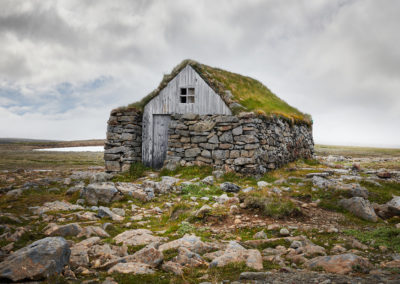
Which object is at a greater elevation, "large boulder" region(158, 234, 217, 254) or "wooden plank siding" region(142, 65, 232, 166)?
"wooden plank siding" region(142, 65, 232, 166)

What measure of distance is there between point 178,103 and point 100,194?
7024 millimetres

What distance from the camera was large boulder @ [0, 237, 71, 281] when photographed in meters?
3.48

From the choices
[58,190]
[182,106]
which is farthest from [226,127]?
[58,190]

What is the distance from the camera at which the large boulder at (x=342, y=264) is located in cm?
375

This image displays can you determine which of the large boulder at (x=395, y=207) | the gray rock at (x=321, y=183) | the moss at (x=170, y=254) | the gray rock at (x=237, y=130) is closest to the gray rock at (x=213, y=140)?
the gray rock at (x=237, y=130)

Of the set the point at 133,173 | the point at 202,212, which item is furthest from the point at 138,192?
the point at 133,173

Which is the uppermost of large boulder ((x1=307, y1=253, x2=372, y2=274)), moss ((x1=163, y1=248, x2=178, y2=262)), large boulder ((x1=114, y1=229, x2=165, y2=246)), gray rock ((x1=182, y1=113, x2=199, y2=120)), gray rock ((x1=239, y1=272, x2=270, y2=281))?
gray rock ((x1=182, y1=113, x2=199, y2=120))

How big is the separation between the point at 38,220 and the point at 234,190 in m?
6.15

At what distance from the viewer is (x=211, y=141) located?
521 inches

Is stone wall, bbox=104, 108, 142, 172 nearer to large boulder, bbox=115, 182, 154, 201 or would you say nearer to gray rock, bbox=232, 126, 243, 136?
large boulder, bbox=115, 182, 154, 201

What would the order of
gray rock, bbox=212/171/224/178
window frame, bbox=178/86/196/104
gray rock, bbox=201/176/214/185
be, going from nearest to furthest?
gray rock, bbox=201/176/214/185 < gray rock, bbox=212/171/224/178 < window frame, bbox=178/86/196/104

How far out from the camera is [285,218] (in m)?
6.80

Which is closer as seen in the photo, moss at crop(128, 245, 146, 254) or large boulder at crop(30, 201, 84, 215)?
moss at crop(128, 245, 146, 254)

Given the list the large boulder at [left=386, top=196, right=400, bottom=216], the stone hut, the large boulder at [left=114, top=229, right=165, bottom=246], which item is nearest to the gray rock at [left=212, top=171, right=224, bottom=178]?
the stone hut
